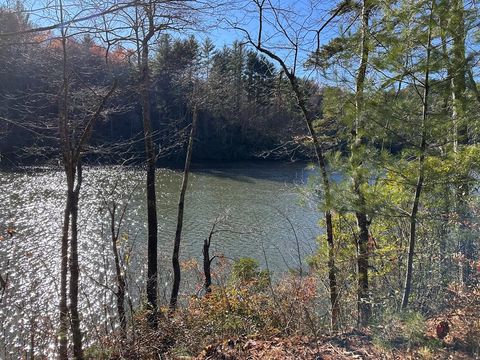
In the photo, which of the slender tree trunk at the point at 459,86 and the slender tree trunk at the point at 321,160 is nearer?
the slender tree trunk at the point at 459,86

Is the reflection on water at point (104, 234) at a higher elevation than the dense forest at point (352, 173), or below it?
below

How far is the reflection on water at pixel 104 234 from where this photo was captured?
30.4ft

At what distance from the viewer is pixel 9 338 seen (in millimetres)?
9039

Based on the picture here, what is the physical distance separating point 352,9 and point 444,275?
180 inches

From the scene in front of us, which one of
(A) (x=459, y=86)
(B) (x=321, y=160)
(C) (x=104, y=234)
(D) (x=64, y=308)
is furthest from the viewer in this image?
(C) (x=104, y=234)

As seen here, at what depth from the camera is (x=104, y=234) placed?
1530 centimetres

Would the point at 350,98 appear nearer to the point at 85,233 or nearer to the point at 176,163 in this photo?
the point at 85,233

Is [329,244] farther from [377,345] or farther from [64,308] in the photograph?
[64,308]

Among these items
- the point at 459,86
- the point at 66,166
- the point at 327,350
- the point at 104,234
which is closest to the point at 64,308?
the point at 66,166

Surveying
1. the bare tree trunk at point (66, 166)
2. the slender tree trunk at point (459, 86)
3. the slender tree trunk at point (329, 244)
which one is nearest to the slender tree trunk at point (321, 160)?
the slender tree trunk at point (329, 244)

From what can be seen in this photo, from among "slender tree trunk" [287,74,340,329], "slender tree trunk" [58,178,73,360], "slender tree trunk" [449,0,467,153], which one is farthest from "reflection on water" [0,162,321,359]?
"slender tree trunk" [449,0,467,153]

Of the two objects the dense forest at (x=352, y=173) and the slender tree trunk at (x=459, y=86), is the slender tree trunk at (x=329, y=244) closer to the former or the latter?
the dense forest at (x=352, y=173)

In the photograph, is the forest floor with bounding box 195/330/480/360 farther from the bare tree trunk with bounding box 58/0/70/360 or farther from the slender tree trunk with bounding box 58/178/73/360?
the bare tree trunk with bounding box 58/0/70/360

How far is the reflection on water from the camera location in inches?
364
